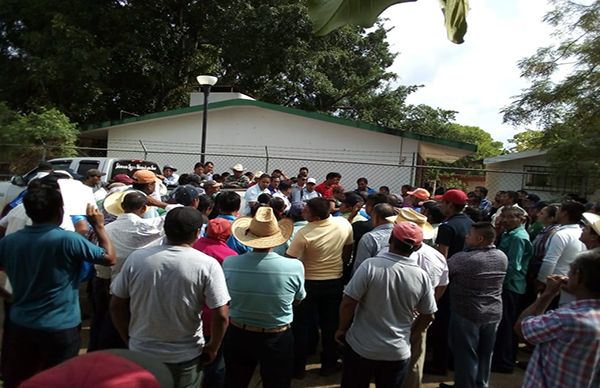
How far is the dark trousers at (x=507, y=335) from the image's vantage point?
502cm

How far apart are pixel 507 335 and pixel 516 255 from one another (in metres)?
0.93

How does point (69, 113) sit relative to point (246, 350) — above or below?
above

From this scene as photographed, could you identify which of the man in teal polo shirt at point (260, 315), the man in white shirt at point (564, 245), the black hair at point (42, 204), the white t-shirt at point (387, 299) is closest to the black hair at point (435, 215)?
the man in white shirt at point (564, 245)

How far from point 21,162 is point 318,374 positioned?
1189 cm

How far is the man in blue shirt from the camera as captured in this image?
9.48 feet

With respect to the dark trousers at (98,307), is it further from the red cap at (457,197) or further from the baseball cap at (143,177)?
the red cap at (457,197)

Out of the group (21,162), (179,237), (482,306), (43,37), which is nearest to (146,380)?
(179,237)

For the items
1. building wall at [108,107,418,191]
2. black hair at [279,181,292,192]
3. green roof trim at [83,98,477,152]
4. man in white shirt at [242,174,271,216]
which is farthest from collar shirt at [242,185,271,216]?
green roof trim at [83,98,477,152]

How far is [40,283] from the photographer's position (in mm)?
2898

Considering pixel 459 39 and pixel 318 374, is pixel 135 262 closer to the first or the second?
pixel 459 39

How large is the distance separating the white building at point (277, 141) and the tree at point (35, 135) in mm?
1595

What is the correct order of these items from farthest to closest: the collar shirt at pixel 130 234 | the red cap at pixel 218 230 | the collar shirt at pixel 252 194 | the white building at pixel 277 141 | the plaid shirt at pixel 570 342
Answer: the white building at pixel 277 141 → the collar shirt at pixel 252 194 → the collar shirt at pixel 130 234 → the red cap at pixel 218 230 → the plaid shirt at pixel 570 342

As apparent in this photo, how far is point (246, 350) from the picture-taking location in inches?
134

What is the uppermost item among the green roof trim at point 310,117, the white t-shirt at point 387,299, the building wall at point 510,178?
the green roof trim at point 310,117
